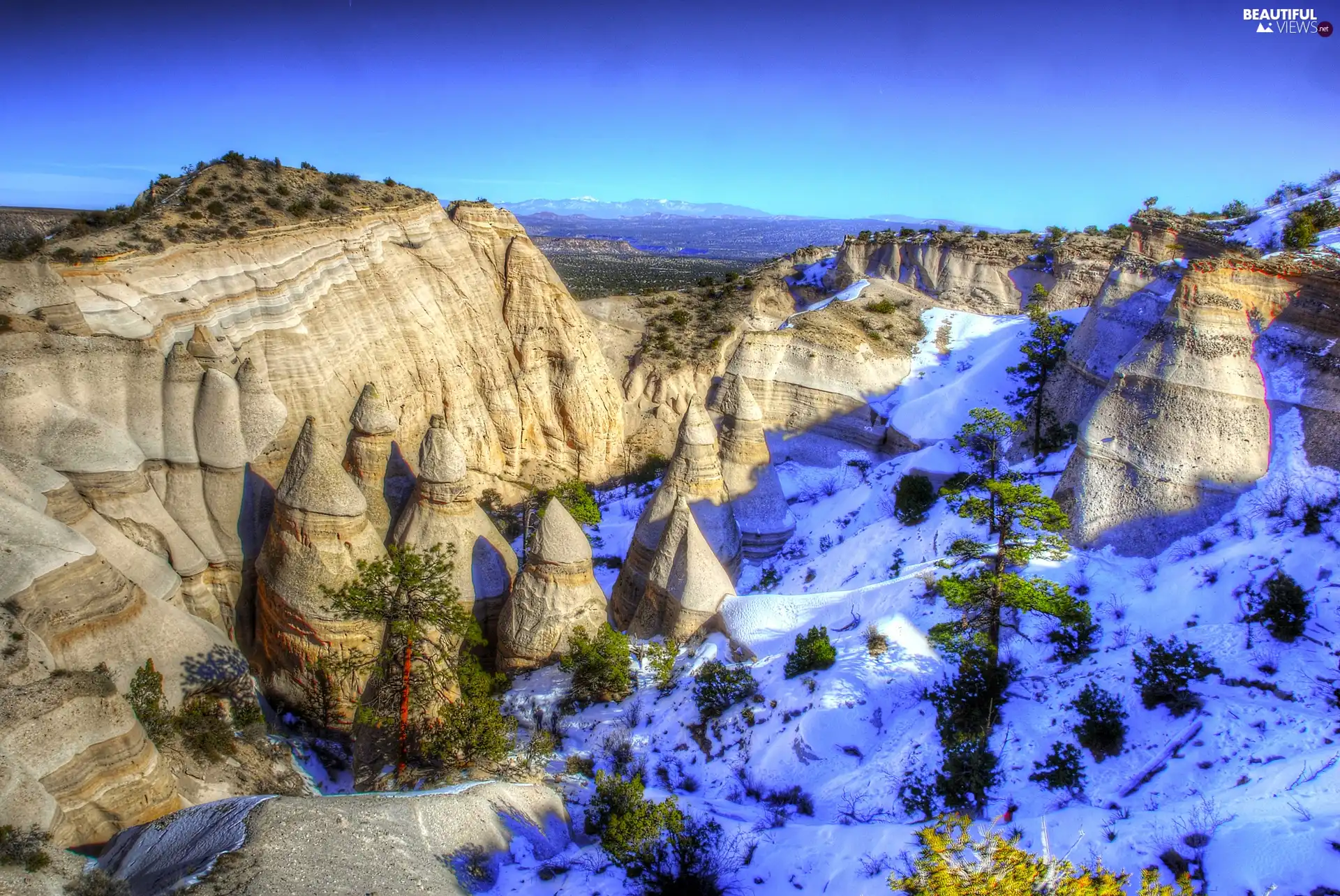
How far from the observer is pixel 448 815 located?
8859mm

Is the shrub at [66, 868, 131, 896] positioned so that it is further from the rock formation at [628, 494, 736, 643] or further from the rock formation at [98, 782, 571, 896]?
the rock formation at [628, 494, 736, 643]

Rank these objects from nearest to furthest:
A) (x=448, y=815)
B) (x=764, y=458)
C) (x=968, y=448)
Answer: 1. (x=448, y=815)
2. (x=764, y=458)
3. (x=968, y=448)

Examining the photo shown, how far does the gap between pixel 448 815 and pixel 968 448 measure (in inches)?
741

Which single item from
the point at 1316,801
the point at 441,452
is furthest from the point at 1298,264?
the point at 441,452

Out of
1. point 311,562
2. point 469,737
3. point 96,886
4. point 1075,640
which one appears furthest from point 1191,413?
point 96,886

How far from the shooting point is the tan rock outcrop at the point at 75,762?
788 cm

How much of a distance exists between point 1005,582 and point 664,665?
260 inches

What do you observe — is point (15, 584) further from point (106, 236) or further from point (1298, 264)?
point (1298, 264)

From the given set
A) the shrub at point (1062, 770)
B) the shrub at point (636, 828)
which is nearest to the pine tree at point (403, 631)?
the shrub at point (636, 828)

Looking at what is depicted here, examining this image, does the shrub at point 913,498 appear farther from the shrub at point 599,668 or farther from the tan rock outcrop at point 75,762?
the tan rock outcrop at point 75,762

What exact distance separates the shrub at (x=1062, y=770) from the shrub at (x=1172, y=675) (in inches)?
51.6

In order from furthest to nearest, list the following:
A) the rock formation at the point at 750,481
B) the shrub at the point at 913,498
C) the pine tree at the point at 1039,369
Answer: the pine tree at the point at 1039,369 → the rock formation at the point at 750,481 → the shrub at the point at 913,498

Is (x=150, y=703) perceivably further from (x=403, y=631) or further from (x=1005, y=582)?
(x=1005, y=582)

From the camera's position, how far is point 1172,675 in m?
9.85
